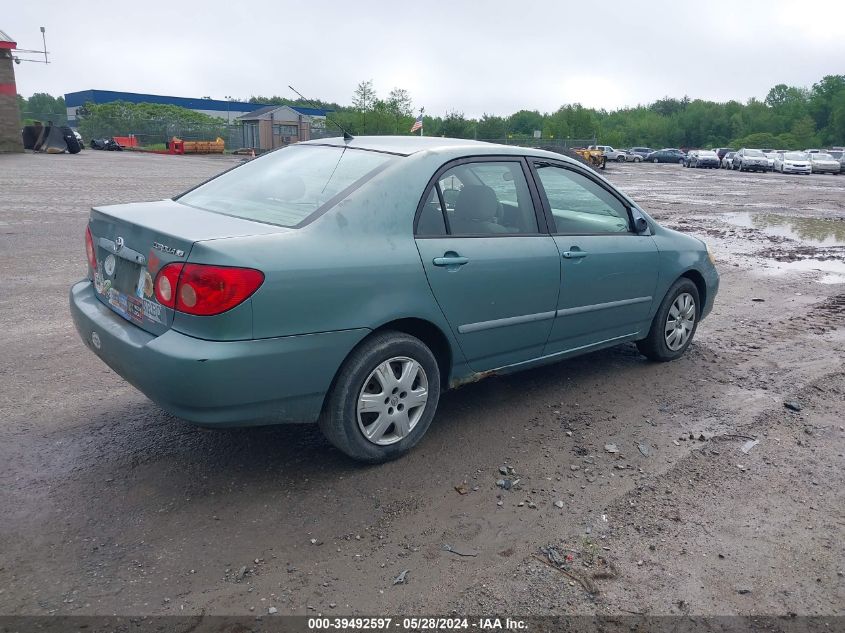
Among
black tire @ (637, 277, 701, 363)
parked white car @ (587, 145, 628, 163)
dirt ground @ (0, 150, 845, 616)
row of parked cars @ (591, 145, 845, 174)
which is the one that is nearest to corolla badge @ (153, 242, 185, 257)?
dirt ground @ (0, 150, 845, 616)

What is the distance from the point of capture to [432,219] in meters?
4.06

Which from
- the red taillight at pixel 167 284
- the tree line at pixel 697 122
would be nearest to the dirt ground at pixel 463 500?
the red taillight at pixel 167 284

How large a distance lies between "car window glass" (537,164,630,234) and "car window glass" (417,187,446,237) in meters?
0.97

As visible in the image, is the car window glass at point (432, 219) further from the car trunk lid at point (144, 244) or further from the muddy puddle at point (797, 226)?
the muddy puddle at point (797, 226)

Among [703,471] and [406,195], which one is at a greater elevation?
[406,195]

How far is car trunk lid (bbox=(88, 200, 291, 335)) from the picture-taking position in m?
3.42

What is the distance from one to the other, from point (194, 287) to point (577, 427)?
2.49m

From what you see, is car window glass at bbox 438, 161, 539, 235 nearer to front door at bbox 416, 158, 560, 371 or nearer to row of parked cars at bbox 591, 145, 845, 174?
front door at bbox 416, 158, 560, 371

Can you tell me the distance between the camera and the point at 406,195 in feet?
13.0

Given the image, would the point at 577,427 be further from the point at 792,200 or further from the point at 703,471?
the point at 792,200

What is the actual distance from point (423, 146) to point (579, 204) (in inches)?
54.3

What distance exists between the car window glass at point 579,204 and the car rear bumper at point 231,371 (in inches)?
72.2

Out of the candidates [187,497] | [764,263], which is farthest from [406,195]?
[764,263]

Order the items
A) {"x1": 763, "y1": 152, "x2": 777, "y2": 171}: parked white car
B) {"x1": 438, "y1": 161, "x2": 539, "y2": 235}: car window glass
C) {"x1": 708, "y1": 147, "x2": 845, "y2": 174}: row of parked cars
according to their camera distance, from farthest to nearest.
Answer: {"x1": 763, "y1": 152, "x2": 777, "y2": 171}: parked white car → {"x1": 708, "y1": 147, "x2": 845, "y2": 174}: row of parked cars → {"x1": 438, "y1": 161, "x2": 539, "y2": 235}: car window glass
